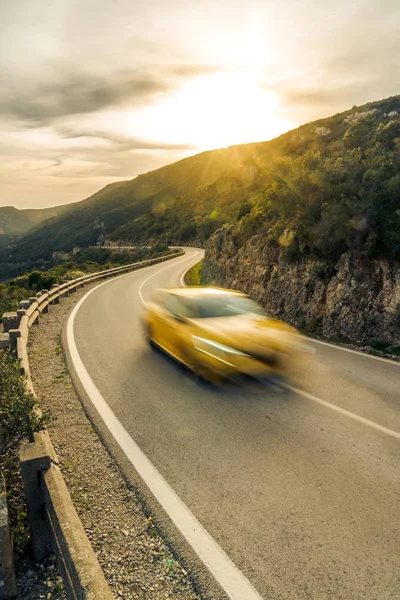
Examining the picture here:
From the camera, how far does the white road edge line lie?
300 cm

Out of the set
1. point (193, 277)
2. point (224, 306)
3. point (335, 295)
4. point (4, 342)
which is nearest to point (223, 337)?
point (224, 306)

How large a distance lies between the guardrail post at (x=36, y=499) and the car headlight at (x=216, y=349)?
3.72 metres

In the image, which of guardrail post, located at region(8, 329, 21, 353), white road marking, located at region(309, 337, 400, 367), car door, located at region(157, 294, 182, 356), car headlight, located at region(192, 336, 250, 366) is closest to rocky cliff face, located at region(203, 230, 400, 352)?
white road marking, located at region(309, 337, 400, 367)

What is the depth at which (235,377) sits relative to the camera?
7.19 meters

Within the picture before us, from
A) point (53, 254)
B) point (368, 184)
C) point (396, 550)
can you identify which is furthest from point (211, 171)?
point (396, 550)

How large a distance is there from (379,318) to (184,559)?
26.0 feet

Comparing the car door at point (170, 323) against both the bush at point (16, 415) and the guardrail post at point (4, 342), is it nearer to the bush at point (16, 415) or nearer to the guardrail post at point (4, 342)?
the guardrail post at point (4, 342)

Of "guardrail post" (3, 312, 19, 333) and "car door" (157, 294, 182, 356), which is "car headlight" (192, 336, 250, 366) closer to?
"car door" (157, 294, 182, 356)

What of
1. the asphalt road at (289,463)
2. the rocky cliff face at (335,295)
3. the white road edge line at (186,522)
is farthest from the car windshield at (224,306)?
the rocky cliff face at (335,295)

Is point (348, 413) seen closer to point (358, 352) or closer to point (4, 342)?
point (358, 352)

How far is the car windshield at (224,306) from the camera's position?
7941 mm

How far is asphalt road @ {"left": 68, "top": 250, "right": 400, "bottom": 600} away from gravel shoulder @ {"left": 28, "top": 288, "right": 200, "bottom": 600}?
473 millimetres

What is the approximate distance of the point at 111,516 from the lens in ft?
12.4

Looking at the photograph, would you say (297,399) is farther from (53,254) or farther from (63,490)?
(53,254)
